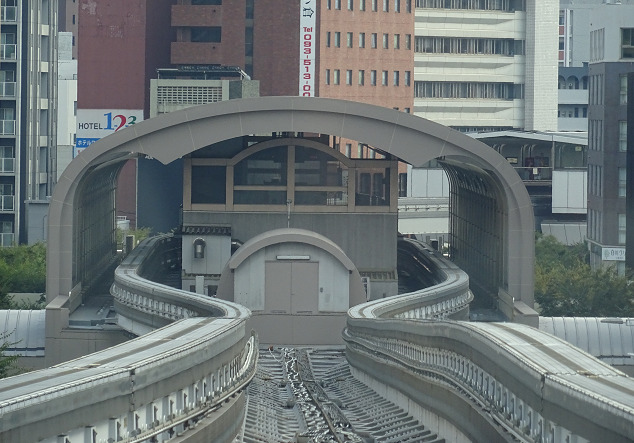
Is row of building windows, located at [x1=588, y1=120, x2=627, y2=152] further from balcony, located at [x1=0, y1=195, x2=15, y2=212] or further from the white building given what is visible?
the white building

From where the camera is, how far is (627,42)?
67688 millimetres

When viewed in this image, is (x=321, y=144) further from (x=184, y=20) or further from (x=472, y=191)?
(x=184, y=20)

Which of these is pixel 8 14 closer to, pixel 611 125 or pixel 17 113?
pixel 17 113

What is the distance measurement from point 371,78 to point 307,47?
15.6 m

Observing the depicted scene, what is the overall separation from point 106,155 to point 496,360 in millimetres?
26147

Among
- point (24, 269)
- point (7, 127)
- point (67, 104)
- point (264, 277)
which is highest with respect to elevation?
point (67, 104)

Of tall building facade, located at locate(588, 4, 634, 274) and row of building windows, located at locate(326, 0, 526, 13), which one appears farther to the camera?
row of building windows, located at locate(326, 0, 526, 13)

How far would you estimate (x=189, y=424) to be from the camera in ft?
68.5

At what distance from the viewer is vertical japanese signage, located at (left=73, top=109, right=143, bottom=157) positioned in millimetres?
91438

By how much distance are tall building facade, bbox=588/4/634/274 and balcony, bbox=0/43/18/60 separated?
104 feet

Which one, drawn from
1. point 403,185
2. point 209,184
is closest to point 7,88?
point 209,184

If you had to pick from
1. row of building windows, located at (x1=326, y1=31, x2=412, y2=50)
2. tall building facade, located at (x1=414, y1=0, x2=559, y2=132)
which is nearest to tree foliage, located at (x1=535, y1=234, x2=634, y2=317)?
row of building windows, located at (x1=326, y1=31, x2=412, y2=50)

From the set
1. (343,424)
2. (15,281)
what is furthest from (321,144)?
(343,424)

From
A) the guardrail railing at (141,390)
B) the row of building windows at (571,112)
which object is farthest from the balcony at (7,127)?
the row of building windows at (571,112)
